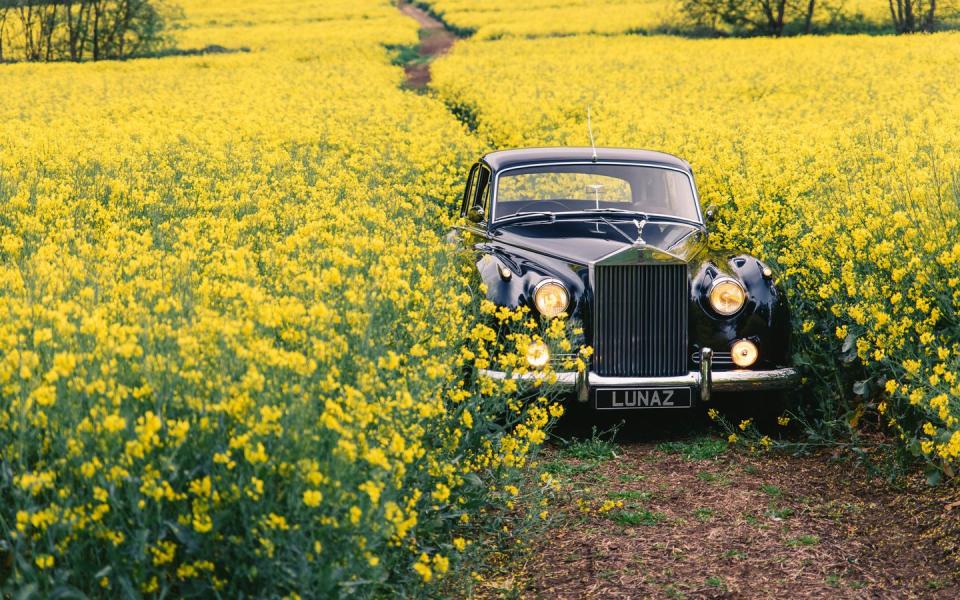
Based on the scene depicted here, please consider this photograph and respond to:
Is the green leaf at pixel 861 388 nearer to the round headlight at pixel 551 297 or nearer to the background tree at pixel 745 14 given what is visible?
the round headlight at pixel 551 297

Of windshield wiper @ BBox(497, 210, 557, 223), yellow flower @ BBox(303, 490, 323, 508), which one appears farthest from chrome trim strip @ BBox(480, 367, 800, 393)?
yellow flower @ BBox(303, 490, 323, 508)

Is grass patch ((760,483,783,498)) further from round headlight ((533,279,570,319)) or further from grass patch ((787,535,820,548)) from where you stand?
round headlight ((533,279,570,319))

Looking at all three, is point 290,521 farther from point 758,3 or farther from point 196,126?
point 758,3

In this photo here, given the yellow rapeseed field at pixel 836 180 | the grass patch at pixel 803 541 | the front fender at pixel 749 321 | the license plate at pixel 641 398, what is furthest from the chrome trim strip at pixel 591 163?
the grass patch at pixel 803 541

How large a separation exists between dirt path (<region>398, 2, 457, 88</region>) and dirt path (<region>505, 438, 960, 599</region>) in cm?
2688

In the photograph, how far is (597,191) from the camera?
8031 millimetres

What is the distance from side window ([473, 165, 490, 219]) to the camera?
26.8ft

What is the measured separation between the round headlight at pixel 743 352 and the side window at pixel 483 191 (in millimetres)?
2286

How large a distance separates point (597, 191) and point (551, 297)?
5.70 ft

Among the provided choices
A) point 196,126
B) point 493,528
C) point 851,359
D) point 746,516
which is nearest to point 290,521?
point 493,528

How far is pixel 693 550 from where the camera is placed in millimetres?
5039

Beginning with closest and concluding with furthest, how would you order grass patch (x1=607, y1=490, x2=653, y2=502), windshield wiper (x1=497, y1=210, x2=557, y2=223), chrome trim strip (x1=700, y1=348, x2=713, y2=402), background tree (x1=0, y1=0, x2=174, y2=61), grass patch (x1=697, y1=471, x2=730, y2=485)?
grass patch (x1=607, y1=490, x2=653, y2=502) < grass patch (x1=697, y1=471, x2=730, y2=485) < chrome trim strip (x1=700, y1=348, x2=713, y2=402) < windshield wiper (x1=497, y1=210, x2=557, y2=223) < background tree (x1=0, y1=0, x2=174, y2=61)

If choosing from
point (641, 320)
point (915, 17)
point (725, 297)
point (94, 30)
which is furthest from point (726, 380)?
point (94, 30)

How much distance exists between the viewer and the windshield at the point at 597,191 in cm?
800
